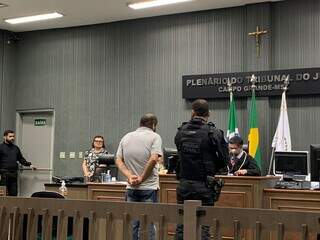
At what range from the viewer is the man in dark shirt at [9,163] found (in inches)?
361

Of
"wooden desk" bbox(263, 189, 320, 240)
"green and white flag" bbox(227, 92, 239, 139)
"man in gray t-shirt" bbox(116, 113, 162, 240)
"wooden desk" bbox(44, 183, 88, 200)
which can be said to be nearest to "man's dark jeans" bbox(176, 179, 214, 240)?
"man in gray t-shirt" bbox(116, 113, 162, 240)

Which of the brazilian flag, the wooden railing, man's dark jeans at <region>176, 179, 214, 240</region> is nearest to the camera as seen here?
the wooden railing

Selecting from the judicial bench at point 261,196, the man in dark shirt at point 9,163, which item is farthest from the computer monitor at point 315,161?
the man in dark shirt at point 9,163

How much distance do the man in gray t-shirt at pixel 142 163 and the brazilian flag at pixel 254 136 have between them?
3.30m

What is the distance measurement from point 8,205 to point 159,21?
6108 mm

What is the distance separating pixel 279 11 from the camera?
8.18m

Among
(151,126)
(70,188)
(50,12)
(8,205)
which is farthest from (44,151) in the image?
(8,205)

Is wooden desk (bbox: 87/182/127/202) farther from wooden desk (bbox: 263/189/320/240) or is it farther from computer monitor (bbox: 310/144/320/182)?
computer monitor (bbox: 310/144/320/182)

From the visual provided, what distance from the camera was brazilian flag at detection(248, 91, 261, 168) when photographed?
780cm

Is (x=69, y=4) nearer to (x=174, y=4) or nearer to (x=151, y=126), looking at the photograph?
(x=174, y=4)

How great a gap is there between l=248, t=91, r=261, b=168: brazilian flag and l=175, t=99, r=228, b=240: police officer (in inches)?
142

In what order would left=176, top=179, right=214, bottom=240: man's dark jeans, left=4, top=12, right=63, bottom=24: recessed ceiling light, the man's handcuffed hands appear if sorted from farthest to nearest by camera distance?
left=4, top=12, right=63, bottom=24: recessed ceiling light, the man's handcuffed hands, left=176, top=179, right=214, bottom=240: man's dark jeans

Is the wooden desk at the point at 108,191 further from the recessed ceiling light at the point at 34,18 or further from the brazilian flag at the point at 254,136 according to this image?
the recessed ceiling light at the point at 34,18

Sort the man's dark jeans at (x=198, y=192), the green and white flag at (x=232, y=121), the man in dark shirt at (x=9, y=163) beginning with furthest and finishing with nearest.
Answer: the man in dark shirt at (x=9, y=163)
the green and white flag at (x=232, y=121)
the man's dark jeans at (x=198, y=192)
